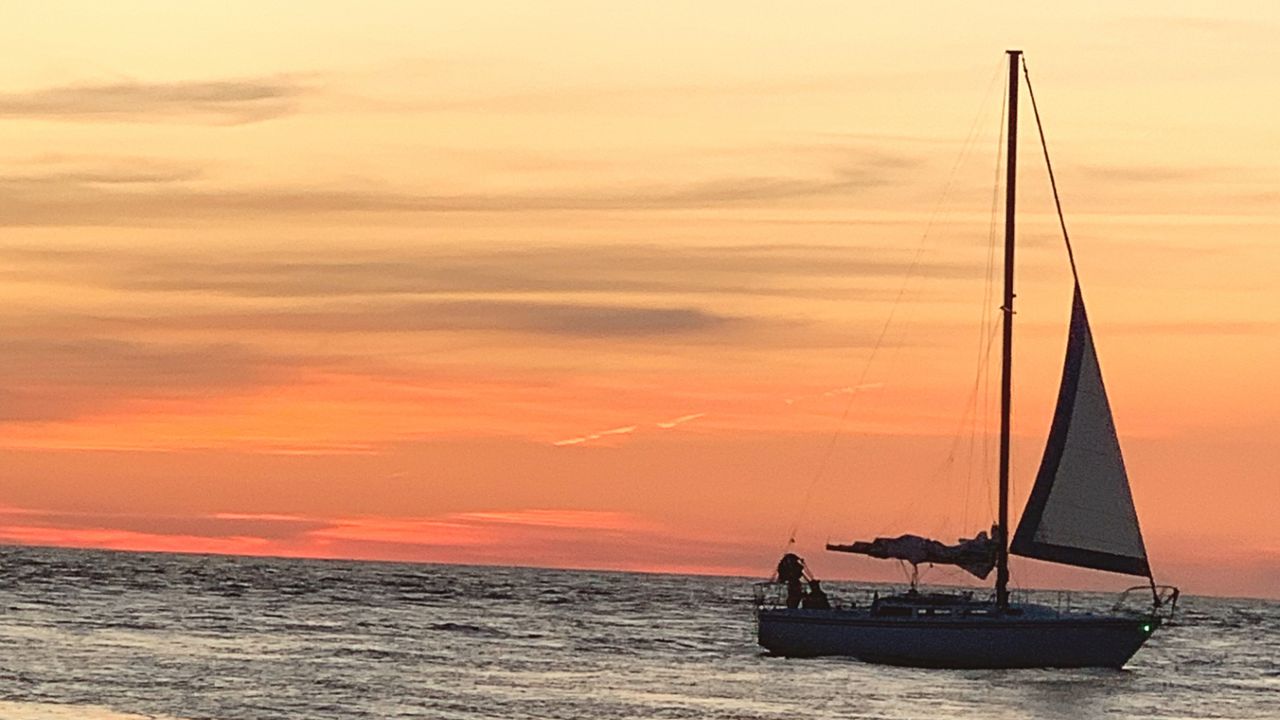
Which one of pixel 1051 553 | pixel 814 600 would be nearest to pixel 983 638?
pixel 1051 553

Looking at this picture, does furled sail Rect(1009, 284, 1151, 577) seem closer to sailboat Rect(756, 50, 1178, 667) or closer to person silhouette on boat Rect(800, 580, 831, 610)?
sailboat Rect(756, 50, 1178, 667)

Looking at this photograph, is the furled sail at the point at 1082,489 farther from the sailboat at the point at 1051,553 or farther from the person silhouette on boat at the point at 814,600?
the person silhouette on boat at the point at 814,600

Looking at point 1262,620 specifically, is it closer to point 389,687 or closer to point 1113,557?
point 1113,557

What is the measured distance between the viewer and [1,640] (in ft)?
203

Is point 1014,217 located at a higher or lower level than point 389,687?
higher

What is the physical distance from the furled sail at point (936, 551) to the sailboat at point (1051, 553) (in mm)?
37

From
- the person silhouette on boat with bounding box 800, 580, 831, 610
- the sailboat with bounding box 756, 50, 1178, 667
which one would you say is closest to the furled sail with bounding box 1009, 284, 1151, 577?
the sailboat with bounding box 756, 50, 1178, 667

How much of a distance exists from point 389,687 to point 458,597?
255 ft

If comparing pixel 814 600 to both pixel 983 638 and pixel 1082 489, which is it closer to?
pixel 983 638

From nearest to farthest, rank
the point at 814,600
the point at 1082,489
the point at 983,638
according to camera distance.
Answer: the point at 983,638 → the point at 1082,489 → the point at 814,600

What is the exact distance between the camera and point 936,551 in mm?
59062

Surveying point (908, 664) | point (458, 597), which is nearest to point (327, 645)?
→ point (908, 664)

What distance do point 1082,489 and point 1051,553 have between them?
1.74m

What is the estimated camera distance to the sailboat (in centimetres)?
5628
